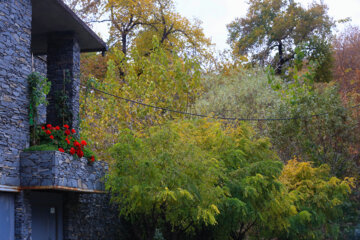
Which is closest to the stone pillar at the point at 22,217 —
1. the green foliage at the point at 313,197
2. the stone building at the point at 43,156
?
the stone building at the point at 43,156

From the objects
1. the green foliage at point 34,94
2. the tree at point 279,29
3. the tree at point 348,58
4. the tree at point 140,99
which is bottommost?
the green foliage at point 34,94

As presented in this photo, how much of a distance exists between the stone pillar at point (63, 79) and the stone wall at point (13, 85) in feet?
7.29

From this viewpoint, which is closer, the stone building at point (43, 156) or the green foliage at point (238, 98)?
the stone building at point (43, 156)

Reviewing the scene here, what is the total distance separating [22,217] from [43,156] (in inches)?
55.1

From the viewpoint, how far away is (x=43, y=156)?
403 inches

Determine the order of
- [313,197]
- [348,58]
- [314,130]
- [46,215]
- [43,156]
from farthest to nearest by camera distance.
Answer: [348,58] < [314,130] < [313,197] < [46,215] < [43,156]

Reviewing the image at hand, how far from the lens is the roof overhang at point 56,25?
11766 mm

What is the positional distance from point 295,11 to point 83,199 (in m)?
27.3

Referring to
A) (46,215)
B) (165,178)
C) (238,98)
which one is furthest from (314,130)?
(46,215)

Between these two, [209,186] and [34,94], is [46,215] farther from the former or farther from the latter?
[209,186]

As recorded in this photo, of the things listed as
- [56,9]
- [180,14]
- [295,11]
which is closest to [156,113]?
[56,9]

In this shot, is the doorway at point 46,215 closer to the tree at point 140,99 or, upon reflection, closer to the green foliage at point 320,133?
the tree at point 140,99

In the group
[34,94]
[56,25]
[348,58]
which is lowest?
[34,94]

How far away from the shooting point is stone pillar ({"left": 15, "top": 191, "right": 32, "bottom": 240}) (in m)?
9.92
